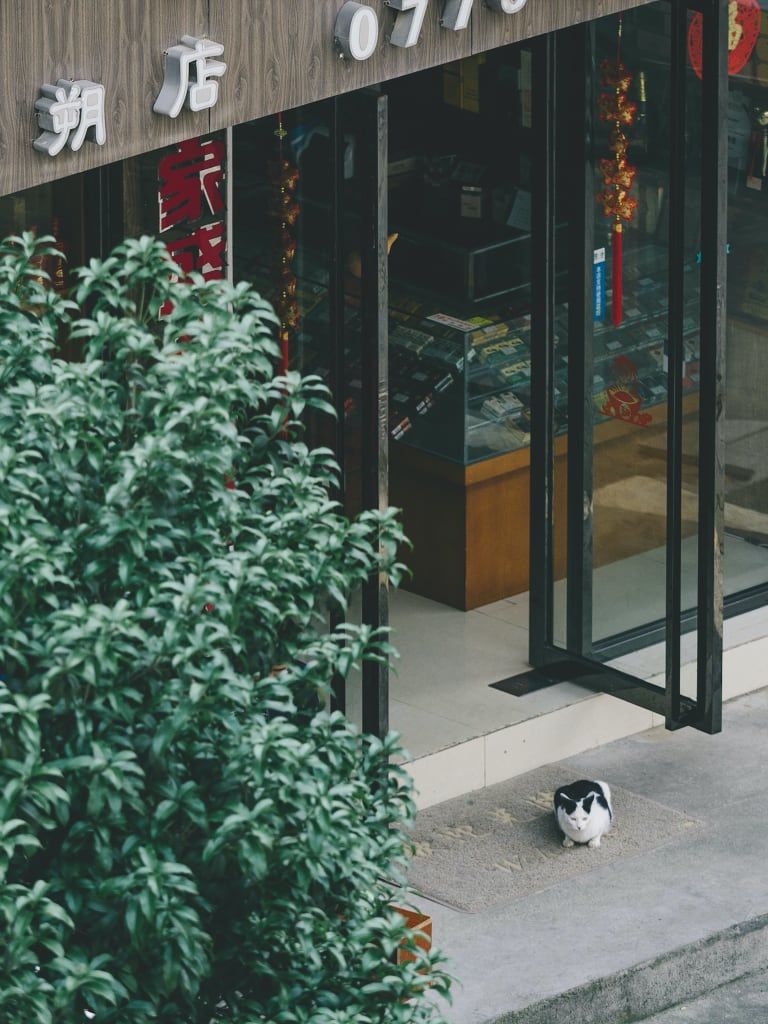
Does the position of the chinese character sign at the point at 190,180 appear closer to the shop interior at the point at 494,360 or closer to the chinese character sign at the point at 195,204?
the chinese character sign at the point at 195,204

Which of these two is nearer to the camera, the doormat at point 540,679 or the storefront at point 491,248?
the storefront at point 491,248

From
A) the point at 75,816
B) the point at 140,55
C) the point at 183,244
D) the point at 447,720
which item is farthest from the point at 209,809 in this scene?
the point at 447,720

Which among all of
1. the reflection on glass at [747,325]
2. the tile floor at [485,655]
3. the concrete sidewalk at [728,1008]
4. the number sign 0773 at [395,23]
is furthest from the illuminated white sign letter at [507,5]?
the concrete sidewalk at [728,1008]

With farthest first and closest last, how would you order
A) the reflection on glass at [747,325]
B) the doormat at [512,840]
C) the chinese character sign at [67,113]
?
the reflection on glass at [747,325] → the doormat at [512,840] → the chinese character sign at [67,113]

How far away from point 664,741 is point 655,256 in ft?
7.13

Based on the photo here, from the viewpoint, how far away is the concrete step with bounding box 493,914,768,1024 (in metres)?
7.56

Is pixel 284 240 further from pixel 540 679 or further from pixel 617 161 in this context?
pixel 540 679

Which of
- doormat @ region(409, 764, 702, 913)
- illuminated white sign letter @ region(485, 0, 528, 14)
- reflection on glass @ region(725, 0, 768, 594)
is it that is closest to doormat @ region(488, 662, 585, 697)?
doormat @ region(409, 764, 702, 913)

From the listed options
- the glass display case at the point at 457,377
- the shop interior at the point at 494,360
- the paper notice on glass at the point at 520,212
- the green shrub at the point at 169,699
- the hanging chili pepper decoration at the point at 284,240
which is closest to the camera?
the green shrub at the point at 169,699

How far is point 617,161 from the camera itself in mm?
9086

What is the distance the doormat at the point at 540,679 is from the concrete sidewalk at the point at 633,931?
0.64 m

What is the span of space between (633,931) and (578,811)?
0.63m

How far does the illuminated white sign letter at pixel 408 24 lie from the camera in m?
6.88

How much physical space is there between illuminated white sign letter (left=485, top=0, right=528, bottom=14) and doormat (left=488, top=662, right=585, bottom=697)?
3.31m
